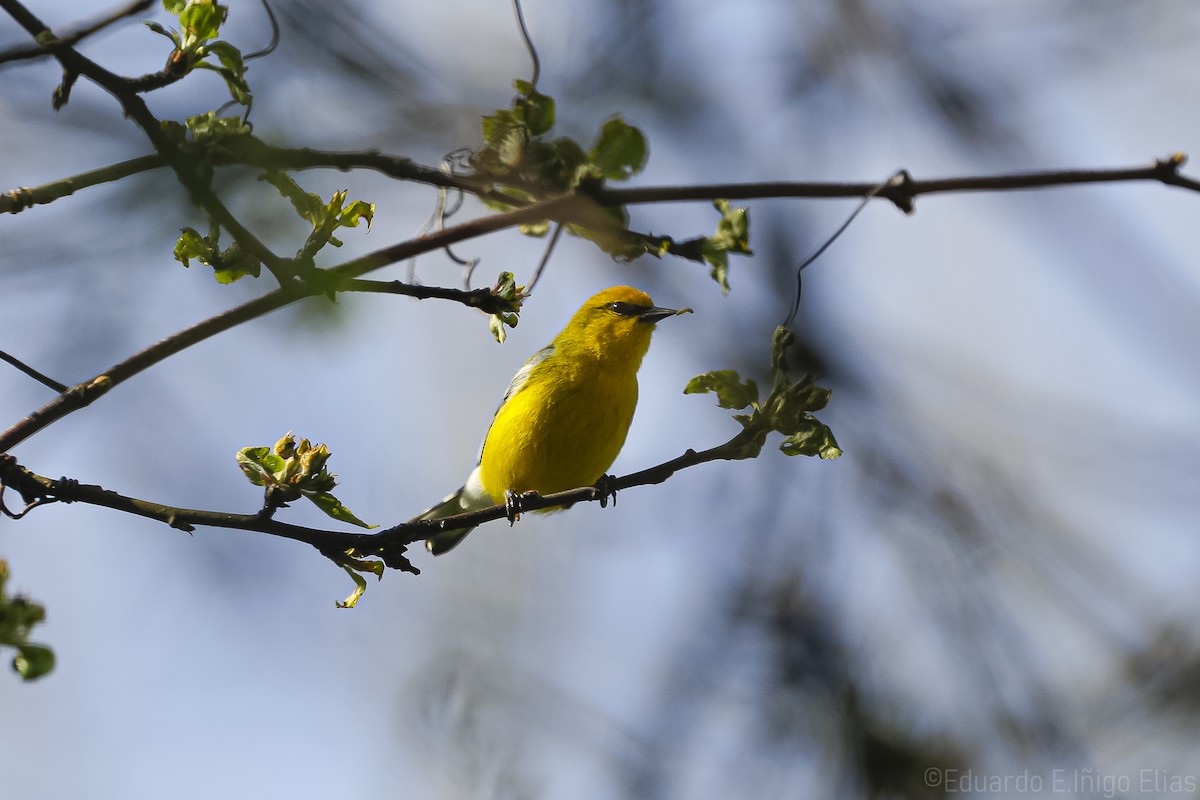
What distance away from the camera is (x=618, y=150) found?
2490mm

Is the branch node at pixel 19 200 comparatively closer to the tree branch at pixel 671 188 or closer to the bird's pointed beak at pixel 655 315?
the tree branch at pixel 671 188

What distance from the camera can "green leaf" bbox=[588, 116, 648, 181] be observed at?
2.48 meters

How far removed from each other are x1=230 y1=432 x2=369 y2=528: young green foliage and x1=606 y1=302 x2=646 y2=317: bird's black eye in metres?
3.07

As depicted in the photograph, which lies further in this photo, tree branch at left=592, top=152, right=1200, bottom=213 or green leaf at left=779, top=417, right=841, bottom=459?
green leaf at left=779, top=417, right=841, bottom=459

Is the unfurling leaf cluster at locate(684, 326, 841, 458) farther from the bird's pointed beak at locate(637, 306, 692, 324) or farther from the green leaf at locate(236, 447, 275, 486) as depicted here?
the bird's pointed beak at locate(637, 306, 692, 324)

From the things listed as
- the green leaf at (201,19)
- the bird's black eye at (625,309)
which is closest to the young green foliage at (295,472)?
the green leaf at (201,19)

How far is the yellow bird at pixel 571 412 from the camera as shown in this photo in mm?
4594

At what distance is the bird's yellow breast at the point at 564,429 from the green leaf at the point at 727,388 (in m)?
2.45

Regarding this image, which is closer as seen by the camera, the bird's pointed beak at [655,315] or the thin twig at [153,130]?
the thin twig at [153,130]

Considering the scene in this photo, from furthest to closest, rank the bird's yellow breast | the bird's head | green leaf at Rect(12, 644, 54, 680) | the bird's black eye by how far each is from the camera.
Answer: the bird's black eye < the bird's head < the bird's yellow breast < green leaf at Rect(12, 644, 54, 680)

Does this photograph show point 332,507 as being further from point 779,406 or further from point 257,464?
point 779,406

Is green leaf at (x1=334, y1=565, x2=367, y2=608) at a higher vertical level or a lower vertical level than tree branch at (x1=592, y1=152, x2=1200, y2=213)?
lower

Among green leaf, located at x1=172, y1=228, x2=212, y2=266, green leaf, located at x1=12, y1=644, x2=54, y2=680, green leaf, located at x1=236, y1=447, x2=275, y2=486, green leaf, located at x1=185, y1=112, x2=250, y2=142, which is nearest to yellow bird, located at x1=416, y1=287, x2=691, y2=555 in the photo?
green leaf, located at x1=236, y1=447, x2=275, y2=486

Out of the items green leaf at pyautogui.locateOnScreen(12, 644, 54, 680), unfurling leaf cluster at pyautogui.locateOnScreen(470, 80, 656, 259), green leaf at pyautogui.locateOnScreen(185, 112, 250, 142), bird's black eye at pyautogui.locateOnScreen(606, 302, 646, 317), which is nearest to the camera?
green leaf at pyautogui.locateOnScreen(12, 644, 54, 680)
